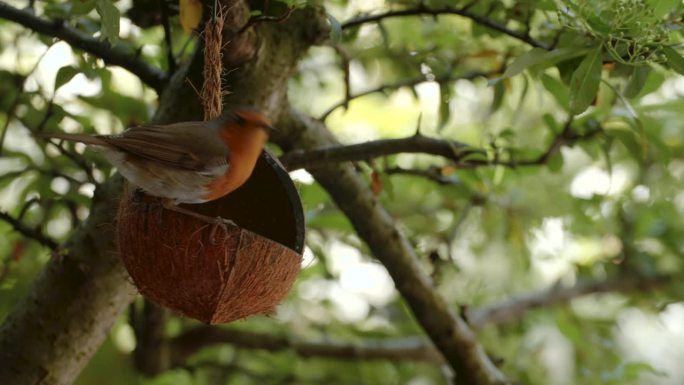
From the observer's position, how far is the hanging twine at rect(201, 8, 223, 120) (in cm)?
168

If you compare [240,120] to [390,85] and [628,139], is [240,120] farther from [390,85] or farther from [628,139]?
[628,139]

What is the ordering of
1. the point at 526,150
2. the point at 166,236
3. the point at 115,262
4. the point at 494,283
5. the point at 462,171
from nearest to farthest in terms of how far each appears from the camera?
the point at 166,236 → the point at 115,262 → the point at 526,150 → the point at 462,171 → the point at 494,283

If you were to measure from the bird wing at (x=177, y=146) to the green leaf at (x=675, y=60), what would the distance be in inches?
33.3

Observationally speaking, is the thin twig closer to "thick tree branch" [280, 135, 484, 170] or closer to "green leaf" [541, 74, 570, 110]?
"thick tree branch" [280, 135, 484, 170]

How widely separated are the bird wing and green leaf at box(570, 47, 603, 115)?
69 cm

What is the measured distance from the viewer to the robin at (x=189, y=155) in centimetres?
161

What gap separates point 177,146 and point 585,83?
81 cm

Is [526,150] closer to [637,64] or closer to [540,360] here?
[637,64]

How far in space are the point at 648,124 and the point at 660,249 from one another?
137cm

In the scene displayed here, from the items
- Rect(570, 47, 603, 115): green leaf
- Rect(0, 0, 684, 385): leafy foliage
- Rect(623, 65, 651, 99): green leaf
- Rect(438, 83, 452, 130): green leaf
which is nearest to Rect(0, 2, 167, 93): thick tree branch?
Rect(0, 0, 684, 385): leafy foliage

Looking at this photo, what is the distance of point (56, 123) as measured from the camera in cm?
217

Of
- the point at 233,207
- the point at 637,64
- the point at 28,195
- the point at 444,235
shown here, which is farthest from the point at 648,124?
the point at 28,195

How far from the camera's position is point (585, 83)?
172 centimetres

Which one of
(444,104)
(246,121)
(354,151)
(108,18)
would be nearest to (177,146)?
(246,121)
